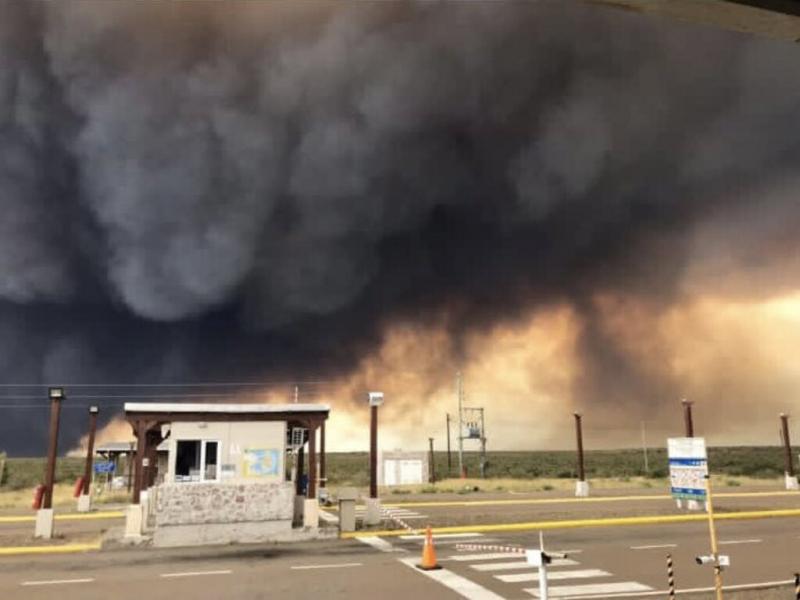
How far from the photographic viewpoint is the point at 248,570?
16.2m

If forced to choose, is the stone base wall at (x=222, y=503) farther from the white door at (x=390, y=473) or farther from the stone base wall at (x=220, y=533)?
the white door at (x=390, y=473)

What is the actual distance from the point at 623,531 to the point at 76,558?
17680mm

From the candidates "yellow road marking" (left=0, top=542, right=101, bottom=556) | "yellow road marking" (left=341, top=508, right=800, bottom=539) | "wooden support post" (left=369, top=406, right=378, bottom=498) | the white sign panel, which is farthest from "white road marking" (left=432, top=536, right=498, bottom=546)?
"yellow road marking" (left=0, top=542, right=101, bottom=556)

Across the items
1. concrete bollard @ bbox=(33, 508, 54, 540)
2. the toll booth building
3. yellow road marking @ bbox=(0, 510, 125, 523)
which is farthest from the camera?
yellow road marking @ bbox=(0, 510, 125, 523)

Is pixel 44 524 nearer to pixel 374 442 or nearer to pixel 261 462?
pixel 261 462

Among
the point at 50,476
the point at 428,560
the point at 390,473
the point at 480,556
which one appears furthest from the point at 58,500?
the point at 428,560

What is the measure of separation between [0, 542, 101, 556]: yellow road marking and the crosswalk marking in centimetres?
1417

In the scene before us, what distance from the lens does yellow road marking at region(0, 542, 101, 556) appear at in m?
19.9

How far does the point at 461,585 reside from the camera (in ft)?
46.1

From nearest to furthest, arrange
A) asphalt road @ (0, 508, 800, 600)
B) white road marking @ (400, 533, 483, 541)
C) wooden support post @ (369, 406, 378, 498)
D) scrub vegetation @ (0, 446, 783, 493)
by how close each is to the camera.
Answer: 1. asphalt road @ (0, 508, 800, 600)
2. white road marking @ (400, 533, 483, 541)
3. wooden support post @ (369, 406, 378, 498)
4. scrub vegetation @ (0, 446, 783, 493)

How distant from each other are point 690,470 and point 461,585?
17.6 feet

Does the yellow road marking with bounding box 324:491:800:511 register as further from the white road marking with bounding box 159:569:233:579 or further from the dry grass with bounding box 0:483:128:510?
the white road marking with bounding box 159:569:233:579

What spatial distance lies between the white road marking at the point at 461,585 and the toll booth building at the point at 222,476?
22.2 ft

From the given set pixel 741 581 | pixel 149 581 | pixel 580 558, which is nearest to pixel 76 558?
pixel 149 581
